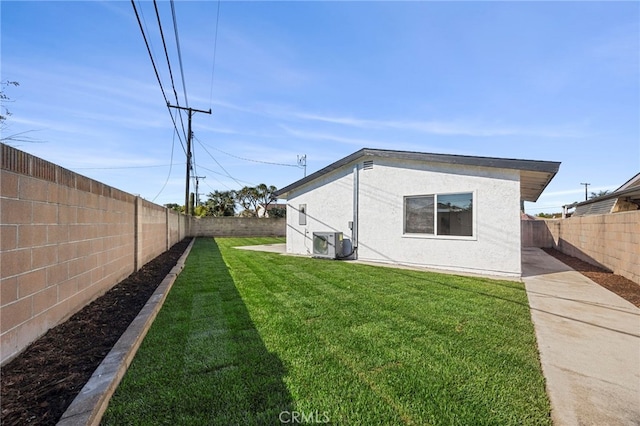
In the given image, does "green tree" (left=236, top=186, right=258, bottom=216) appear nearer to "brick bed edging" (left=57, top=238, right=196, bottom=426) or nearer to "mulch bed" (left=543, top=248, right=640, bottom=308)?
"mulch bed" (left=543, top=248, right=640, bottom=308)

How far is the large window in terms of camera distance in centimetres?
777

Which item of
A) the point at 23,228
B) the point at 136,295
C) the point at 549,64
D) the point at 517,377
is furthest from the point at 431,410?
the point at 549,64

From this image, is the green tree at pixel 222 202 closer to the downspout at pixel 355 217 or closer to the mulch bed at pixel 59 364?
the downspout at pixel 355 217

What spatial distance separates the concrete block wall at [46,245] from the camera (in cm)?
228

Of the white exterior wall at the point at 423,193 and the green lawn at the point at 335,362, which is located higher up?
the white exterior wall at the point at 423,193

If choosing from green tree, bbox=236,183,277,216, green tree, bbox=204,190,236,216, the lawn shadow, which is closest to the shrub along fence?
the lawn shadow

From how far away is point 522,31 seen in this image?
7.48 meters

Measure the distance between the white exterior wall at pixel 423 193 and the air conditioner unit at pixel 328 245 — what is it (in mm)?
511

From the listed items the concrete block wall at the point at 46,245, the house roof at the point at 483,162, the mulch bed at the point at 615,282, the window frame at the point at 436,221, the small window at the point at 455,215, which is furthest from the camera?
the small window at the point at 455,215

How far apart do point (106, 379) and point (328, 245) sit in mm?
8381

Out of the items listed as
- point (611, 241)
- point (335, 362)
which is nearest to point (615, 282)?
point (611, 241)

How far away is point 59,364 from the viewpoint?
8.03ft

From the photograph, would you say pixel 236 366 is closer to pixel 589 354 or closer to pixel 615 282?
pixel 589 354

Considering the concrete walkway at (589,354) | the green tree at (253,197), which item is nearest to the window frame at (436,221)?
the concrete walkway at (589,354)
